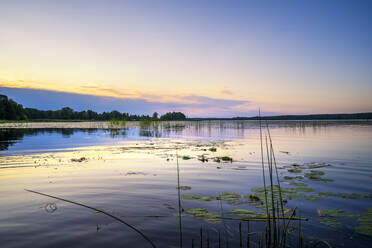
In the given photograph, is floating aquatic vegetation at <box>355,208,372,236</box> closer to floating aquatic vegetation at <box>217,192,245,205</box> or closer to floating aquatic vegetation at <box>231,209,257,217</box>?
floating aquatic vegetation at <box>231,209,257,217</box>

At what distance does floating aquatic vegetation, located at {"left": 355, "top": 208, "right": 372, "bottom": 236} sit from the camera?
524 cm

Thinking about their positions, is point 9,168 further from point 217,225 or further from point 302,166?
point 302,166

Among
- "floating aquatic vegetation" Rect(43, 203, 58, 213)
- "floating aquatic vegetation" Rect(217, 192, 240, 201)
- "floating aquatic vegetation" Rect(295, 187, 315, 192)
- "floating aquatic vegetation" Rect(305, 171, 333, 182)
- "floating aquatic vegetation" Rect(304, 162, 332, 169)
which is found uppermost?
"floating aquatic vegetation" Rect(43, 203, 58, 213)

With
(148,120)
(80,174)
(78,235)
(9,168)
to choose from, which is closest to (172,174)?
(80,174)

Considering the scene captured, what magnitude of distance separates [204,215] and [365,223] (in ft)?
13.0

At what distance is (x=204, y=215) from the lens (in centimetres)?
621

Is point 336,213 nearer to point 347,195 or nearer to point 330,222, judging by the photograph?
point 330,222

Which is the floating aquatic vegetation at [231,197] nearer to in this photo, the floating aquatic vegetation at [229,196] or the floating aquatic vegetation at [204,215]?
the floating aquatic vegetation at [229,196]

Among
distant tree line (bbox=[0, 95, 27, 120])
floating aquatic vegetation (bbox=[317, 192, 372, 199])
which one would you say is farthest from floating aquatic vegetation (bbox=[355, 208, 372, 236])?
distant tree line (bbox=[0, 95, 27, 120])

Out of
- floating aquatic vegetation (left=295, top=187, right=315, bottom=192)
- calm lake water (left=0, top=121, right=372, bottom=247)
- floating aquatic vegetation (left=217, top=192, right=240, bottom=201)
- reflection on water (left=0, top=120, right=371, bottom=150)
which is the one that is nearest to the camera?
calm lake water (left=0, top=121, right=372, bottom=247)

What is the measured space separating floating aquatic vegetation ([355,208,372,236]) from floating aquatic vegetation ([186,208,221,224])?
3.26m

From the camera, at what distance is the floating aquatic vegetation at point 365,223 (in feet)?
17.2

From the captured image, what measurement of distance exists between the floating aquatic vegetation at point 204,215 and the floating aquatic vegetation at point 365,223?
3.26 metres

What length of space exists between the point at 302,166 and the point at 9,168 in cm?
1631
